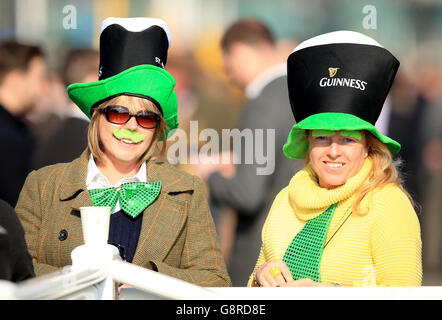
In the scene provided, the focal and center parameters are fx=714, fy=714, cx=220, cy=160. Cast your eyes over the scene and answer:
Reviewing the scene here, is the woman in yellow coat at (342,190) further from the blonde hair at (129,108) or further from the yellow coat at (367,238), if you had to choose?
the blonde hair at (129,108)

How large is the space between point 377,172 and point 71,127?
2.66 meters

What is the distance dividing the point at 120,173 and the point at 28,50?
7.56ft

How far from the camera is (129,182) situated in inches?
105

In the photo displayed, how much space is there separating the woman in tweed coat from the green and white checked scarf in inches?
11.3

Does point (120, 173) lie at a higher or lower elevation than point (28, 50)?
lower

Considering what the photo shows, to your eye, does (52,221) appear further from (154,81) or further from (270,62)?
(270,62)

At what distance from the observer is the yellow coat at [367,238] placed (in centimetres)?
222

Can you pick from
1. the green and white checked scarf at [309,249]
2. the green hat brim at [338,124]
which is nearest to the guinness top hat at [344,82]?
the green hat brim at [338,124]

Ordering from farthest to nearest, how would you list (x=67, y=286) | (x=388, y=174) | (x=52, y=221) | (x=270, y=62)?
(x=270, y=62) < (x=52, y=221) < (x=388, y=174) < (x=67, y=286)

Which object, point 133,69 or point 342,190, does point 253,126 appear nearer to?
point 133,69

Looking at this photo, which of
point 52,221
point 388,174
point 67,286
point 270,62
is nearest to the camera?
point 67,286

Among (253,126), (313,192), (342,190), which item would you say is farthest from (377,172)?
(253,126)

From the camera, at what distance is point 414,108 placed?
4.84 metres
